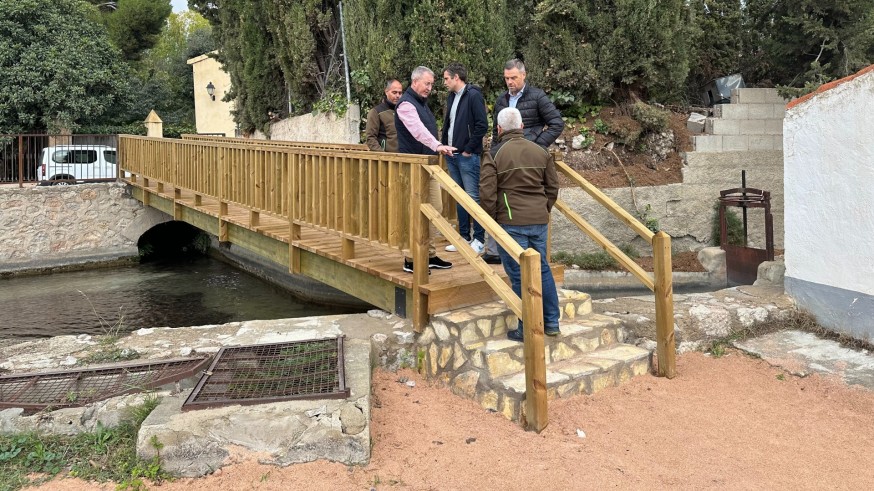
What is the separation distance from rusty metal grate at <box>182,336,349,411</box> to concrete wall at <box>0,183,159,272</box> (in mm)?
12282

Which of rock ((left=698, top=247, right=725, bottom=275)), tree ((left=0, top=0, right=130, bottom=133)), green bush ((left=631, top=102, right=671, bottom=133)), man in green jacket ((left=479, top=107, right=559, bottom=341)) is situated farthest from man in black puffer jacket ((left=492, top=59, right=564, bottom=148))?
tree ((left=0, top=0, right=130, bottom=133))

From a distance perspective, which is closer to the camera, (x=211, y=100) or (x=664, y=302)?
(x=664, y=302)

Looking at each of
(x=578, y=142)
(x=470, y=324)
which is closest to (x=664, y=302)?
(x=470, y=324)

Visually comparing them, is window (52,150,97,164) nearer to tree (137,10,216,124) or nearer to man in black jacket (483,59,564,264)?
tree (137,10,216,124)

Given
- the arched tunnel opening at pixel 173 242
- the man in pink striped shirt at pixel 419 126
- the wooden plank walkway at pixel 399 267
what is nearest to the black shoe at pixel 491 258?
the wooden plank walkway at pixel 399 267

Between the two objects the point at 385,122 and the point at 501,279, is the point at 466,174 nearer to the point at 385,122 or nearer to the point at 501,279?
the point at 385,122

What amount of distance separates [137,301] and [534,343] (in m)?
10.0

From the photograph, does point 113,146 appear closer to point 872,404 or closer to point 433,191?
point 433,191

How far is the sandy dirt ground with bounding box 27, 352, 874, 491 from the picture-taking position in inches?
139

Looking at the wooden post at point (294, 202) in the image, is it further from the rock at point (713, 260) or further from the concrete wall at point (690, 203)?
the rock at point (713, 260)

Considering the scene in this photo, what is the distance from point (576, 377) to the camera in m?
4.50

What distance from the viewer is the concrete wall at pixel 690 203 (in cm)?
1147

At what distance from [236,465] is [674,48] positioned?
11.3 meters

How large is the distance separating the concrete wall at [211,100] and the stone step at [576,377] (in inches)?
994
